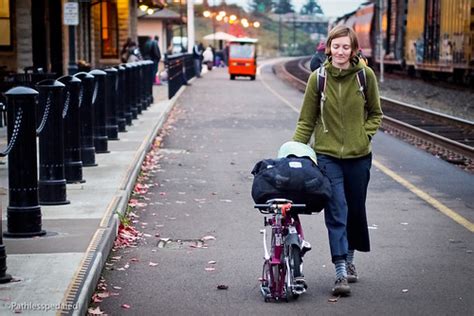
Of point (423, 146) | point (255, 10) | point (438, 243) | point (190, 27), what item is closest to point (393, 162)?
point (423, 146)

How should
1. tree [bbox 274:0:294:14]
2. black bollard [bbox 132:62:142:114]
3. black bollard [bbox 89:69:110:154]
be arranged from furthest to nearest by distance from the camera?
tree [bbox 274:0:294:14], black bollard [bbox 132:62:142:114], black bollard [bbox 89:69:110:154]

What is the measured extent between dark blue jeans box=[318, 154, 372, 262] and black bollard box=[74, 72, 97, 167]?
640cm

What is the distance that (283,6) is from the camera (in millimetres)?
181500

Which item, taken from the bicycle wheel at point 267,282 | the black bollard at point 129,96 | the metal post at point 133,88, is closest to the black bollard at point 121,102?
the black bollard at point 129,96

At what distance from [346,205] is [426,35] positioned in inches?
1340

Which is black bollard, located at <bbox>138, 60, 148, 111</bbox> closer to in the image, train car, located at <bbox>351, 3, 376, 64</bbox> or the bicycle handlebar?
the bicycle handlebar

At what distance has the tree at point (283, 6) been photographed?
17775 cm

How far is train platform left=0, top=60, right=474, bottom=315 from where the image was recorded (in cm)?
684

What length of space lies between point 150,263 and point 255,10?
159466mm

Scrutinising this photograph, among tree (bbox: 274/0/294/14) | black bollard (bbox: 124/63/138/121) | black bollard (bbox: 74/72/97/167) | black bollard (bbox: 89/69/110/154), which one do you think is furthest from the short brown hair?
tree (bbox: 274/0/294/14)

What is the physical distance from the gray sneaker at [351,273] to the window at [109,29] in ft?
108

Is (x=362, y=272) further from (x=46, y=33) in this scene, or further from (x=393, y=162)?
(x=46, y=33)

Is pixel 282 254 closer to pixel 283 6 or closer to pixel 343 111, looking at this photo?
pixel 343 111

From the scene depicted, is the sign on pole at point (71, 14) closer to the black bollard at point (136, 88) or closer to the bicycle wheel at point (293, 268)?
the black bollard at point (136, 88)
